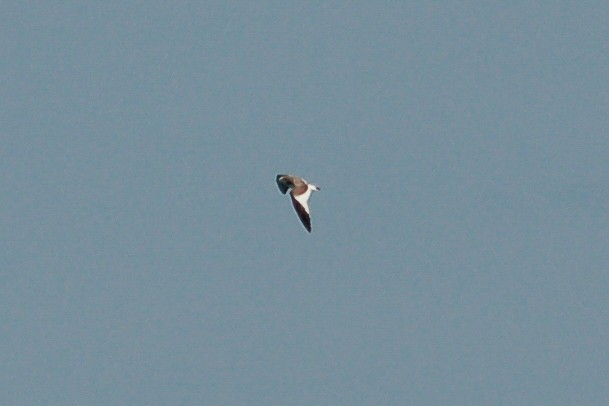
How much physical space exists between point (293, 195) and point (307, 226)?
2.66 m

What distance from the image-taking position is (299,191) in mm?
74062

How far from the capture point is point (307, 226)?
71625 millimetres

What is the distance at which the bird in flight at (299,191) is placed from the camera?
7275 centimetres

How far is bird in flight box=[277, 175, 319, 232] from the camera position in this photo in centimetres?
7275

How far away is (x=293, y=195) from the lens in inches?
2906
